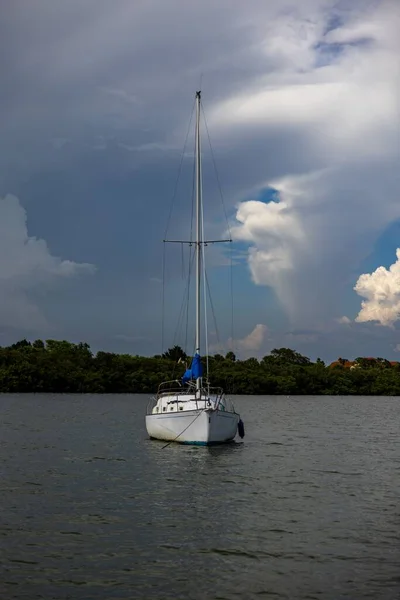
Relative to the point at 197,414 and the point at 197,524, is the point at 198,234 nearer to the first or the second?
the point at 197,414

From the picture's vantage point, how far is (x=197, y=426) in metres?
43.6

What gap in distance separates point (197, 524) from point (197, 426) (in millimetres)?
19642

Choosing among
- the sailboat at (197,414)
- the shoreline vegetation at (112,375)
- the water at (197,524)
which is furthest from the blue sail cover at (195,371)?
the shoreline vegetation at (112,375)

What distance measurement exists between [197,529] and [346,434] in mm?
46668

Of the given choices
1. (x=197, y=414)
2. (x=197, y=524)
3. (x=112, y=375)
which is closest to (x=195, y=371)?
(x=197, y=414)

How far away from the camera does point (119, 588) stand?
54.9 feet

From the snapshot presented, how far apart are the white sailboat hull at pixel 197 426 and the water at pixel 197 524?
84 cm

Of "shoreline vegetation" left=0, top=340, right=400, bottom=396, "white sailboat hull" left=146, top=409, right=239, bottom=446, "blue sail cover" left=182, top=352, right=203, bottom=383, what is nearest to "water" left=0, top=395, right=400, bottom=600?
"white sailboat hull" left=146, top=409, right=239, bottom=446

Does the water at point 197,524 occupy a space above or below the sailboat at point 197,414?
below

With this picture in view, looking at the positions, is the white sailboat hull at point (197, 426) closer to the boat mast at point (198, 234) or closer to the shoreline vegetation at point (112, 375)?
the boat mast at point (198, 234)

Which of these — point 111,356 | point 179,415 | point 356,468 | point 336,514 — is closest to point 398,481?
point 356,468

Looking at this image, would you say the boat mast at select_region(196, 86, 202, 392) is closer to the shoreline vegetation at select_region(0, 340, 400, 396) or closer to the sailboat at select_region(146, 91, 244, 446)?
the sailboat at select_region(146, 91, 244, 446)

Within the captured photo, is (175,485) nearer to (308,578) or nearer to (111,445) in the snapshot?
(308,578)

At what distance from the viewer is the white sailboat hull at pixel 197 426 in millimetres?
43503
